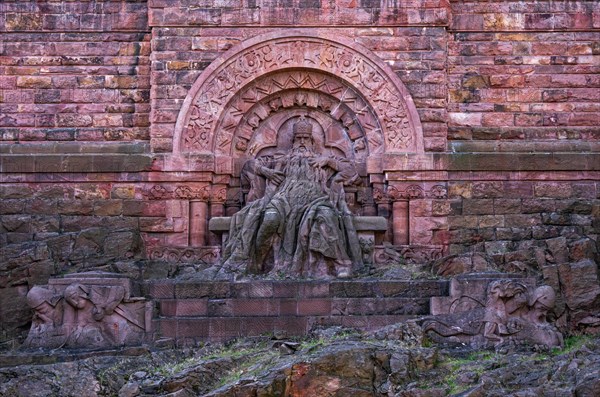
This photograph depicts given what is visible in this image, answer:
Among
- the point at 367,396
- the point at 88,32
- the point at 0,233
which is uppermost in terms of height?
the point at 88,32

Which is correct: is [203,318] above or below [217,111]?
below

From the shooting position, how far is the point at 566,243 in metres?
20.6

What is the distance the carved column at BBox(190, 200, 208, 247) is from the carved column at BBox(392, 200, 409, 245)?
3376 millimetres

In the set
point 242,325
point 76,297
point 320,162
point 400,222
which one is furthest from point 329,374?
point 320,162

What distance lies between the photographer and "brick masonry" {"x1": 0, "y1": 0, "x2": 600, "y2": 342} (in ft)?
71.4

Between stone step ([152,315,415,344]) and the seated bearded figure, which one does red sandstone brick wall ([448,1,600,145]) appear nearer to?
the seated bearded figure

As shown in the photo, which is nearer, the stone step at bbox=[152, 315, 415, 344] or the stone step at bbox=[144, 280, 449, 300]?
the stone step at bbox=[152, 315, 415, 344]

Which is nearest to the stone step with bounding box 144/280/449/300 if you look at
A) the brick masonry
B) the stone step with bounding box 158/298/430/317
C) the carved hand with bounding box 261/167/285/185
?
the stone step with bounding box 158/298/430/317

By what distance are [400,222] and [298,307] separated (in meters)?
3.38

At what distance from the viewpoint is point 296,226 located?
68.1 ft

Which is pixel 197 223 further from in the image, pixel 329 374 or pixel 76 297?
pixel 329 374

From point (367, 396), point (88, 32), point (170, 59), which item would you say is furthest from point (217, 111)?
point (367, 396)

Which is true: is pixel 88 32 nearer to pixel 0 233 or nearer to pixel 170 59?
pixel 170 59

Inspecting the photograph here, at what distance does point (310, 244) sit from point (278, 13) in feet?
15.2
